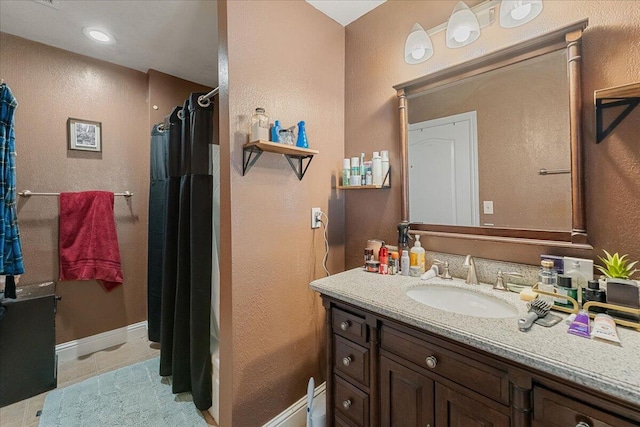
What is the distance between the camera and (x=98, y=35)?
206 cm

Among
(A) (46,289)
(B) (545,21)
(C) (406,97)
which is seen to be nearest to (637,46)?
(B) (545,21)

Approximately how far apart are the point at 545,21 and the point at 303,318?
1.87m

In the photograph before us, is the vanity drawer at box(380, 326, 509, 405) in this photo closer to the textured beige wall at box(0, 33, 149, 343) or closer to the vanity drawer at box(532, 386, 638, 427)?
the vanity drawer at box(532, 386, 638, 427)

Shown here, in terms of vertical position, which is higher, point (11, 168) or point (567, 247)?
point (11, 168)

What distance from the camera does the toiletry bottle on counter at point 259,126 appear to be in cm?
134

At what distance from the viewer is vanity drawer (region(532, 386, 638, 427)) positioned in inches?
25.1

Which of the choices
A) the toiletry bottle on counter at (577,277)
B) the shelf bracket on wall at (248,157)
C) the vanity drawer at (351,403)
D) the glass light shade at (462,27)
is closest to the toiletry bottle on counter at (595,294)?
the toiletry bottle on counter at (577,277)

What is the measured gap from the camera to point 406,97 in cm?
156

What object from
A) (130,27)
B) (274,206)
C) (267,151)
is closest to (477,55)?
(267,151)

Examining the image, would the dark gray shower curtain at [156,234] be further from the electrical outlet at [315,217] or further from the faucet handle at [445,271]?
the faucet handle at [445,271]

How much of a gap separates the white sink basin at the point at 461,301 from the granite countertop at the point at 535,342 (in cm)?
4

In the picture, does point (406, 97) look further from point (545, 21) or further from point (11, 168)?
point (11, 168)

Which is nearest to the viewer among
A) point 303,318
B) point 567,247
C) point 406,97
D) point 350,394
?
point 567,247

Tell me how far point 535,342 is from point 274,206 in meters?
1.21
